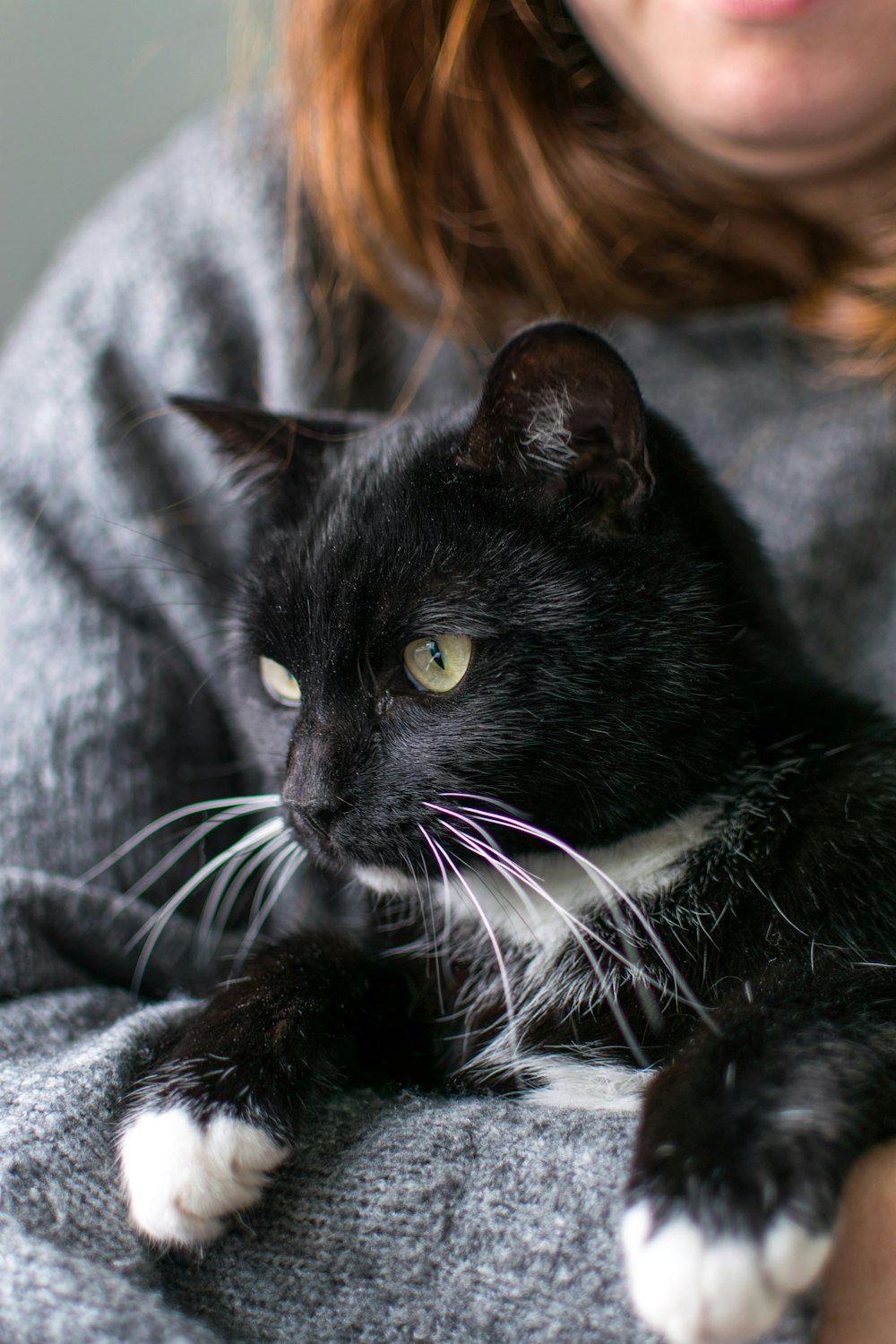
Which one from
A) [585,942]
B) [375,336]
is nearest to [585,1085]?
[585,942]

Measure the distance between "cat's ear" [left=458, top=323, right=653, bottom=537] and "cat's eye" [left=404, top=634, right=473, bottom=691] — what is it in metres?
0.14

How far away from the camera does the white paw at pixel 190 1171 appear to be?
69cm

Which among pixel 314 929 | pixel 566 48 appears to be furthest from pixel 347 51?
pixel 314 929

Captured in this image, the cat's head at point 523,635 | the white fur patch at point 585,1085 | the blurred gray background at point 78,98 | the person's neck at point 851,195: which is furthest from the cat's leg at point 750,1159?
the blurred gray background at point 78,98

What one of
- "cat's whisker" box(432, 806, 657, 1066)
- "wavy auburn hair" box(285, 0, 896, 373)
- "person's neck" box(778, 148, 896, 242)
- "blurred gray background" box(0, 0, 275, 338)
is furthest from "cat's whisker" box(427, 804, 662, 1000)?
"blurred gray background" box(0, 0, 275, 338)

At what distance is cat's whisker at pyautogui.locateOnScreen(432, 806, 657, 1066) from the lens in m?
0.76

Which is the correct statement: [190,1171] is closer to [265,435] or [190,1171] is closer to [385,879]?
[385,879]

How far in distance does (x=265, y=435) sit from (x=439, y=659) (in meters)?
0.32

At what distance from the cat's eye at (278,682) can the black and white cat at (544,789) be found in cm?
7

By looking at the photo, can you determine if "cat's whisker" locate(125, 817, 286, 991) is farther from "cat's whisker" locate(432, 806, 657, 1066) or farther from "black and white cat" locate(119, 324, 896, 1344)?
"cat's whisker" locate(432, 806, 657, 1066)

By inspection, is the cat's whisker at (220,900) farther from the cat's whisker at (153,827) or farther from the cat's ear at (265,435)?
the cat's ear at (265,435)

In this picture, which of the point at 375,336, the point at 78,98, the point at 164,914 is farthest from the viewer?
the point at 78,98

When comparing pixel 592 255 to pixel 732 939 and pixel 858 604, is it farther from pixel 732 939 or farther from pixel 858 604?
pixel 732 939

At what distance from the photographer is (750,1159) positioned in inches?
22.0
